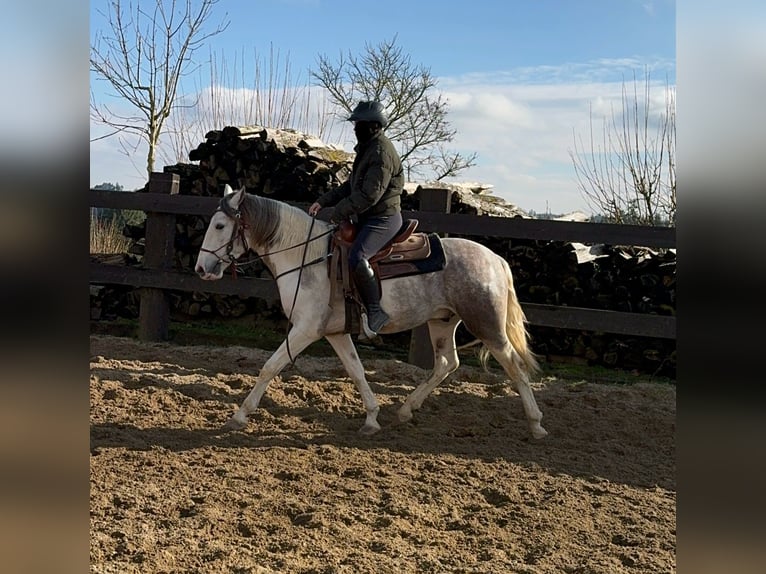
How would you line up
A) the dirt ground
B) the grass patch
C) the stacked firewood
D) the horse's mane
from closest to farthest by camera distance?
the dirt ground, the horse's mane, the stacked firewood, the grass patch

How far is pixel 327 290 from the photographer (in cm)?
528

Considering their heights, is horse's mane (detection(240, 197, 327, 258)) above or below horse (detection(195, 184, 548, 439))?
above

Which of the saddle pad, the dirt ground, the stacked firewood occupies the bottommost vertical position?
the dirt ground

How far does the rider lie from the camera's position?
5020 mm

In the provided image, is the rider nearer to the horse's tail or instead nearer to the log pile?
the horse's tail

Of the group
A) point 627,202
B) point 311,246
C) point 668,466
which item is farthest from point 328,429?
point 627,202

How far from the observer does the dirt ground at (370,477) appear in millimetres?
3215

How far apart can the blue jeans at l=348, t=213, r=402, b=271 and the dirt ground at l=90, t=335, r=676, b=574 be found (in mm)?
1288

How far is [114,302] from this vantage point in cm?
947

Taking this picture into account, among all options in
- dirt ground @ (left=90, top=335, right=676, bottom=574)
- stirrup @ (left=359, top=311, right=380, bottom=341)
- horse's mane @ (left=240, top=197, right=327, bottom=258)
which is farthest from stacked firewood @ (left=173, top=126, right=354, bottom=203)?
stirrup @ (left=359, top=311, right=380, bottom=341)

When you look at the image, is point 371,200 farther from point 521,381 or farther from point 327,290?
point 521,381

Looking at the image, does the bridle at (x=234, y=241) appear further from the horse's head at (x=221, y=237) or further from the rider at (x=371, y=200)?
the rider at (x=371, y=200)

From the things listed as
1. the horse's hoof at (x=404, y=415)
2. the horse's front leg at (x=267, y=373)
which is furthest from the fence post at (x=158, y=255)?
the horse's hoof at (x=404, y=415)
